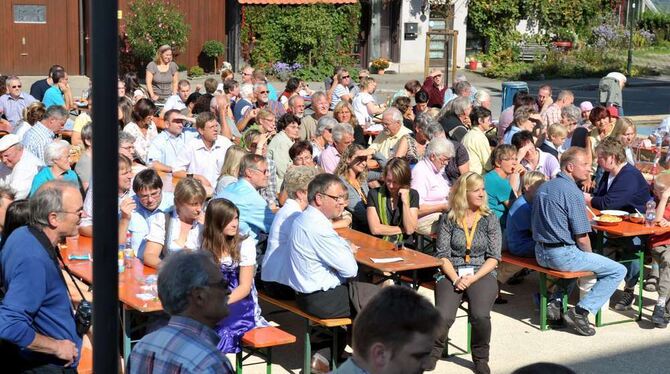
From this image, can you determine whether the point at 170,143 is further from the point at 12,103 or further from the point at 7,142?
the point at 12,103

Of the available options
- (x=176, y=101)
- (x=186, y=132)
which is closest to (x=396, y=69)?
(x=176, y=101)

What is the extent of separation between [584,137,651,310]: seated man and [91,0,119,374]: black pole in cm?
708

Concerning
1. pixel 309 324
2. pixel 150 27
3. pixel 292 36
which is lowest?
pixel 309 324

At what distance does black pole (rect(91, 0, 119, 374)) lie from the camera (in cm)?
294

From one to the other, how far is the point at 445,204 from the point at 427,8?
24.2 metres

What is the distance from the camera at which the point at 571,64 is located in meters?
33.6

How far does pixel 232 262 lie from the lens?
6.80 meters

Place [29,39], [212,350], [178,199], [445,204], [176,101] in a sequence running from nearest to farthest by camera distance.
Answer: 1. [212,350]
2. [178,199]
3. [445,204]
4. [176,101]
5. [29,39]

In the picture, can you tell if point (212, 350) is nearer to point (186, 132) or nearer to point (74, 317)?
point (74, 317)

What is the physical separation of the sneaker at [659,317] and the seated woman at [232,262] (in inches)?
152

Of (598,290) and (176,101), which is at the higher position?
(176,101)

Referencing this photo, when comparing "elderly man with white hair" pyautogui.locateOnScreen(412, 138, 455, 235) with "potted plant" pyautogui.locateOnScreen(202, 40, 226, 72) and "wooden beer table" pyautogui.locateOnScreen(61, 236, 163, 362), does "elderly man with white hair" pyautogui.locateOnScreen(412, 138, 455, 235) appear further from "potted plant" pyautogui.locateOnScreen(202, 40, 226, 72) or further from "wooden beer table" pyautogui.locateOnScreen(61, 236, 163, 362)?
"potted plant" pyautogui.locateOnScreen(202, 40, 226, 72)

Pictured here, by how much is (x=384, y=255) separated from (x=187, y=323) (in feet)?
13.9

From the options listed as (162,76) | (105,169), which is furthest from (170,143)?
Result: (105,169)
